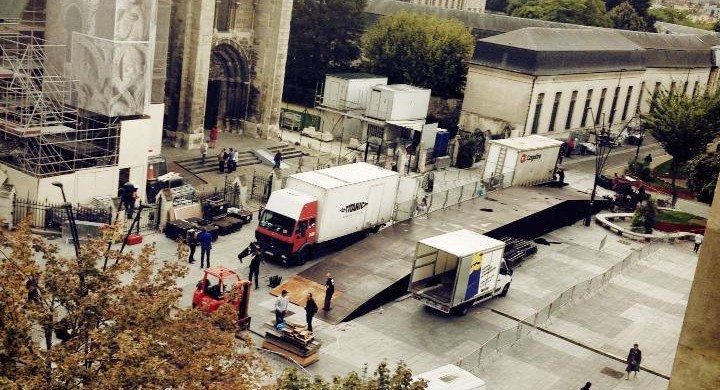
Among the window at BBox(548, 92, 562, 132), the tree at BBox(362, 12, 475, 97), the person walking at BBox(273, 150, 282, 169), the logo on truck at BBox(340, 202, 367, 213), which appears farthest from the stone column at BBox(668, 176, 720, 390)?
the window at BBox(548, 92, 562, 132)

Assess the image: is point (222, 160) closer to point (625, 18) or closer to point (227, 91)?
point (227, 91)

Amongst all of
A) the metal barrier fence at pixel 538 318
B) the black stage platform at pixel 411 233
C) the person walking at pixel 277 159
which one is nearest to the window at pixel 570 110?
the black stage platform at pixel 411 233

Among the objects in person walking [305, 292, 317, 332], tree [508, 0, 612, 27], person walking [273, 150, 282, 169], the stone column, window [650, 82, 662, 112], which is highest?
tree [508, 0, 612, 27]

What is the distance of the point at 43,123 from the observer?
114 feet

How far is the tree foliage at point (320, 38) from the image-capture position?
65.4 metres

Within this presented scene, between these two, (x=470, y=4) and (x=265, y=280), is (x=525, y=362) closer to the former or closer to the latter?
(x=265, y=280)

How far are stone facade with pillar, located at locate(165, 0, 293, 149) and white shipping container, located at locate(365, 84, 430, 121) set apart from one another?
18.5ft

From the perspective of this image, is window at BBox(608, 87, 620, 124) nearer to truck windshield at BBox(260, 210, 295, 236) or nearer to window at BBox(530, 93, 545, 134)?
window at BBox(530, 93, 545, 134)

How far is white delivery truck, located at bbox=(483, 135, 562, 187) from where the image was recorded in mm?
45703

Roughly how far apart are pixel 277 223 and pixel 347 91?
24.0 meters

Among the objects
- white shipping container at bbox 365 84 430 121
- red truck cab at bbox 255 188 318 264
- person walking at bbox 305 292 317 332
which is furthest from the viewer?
white shipping container at bbox 365 84 430 121

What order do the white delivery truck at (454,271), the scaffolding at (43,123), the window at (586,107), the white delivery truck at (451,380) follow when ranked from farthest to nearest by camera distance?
the window at (586,107) → the scaffolding at (43,123) → the white delivery truck at (454,271) → the white delivery truck at (451,380)

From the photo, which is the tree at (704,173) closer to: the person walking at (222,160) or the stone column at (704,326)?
the person walking at (222,160)

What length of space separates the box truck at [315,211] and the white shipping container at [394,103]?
59.7 ft
